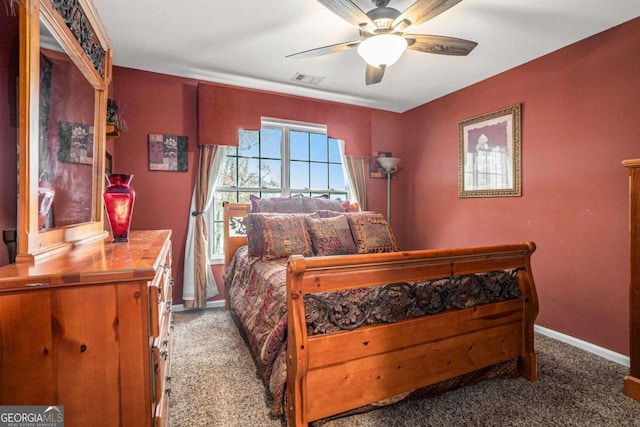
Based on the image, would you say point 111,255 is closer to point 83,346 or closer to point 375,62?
point 83,346

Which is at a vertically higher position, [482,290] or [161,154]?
[161,154]

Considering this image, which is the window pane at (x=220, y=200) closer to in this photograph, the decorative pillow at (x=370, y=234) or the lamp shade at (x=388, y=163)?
the decorative pillow at (x=370, y=234)

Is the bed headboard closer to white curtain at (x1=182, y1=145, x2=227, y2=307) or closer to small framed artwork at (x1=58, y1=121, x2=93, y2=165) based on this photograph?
white curtain at (x1=182, y1=145, x2=227, y2=307)

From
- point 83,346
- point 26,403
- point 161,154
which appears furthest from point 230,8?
point 26,403

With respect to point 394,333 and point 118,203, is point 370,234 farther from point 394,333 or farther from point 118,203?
point 118,203

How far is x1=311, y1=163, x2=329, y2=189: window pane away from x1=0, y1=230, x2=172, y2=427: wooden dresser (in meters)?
3.11

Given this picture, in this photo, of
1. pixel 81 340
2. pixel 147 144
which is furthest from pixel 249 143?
pixel 81 340

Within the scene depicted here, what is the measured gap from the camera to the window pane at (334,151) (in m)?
4.13

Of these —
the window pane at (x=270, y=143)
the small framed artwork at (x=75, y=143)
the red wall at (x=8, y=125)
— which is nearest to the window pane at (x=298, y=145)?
the window pane at (x=270, y=143)

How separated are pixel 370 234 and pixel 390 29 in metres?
1.59

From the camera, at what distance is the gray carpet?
162cm

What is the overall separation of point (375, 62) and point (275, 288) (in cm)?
157

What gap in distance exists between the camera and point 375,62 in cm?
204

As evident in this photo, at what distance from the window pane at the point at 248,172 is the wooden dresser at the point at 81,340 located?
2.70m
